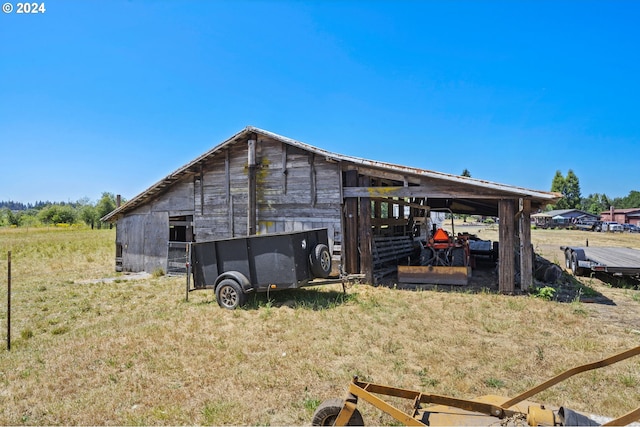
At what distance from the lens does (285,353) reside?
18.1 ft

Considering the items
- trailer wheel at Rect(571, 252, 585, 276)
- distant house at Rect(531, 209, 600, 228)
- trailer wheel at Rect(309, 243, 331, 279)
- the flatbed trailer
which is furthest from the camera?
distant house at Rect(531, 209, 600, 228)

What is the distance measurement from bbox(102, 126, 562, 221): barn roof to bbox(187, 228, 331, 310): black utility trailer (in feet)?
11.2

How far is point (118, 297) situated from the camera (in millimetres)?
10070

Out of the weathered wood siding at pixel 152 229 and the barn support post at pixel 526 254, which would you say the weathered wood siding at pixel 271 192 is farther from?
the barn support post at pixel 526 254

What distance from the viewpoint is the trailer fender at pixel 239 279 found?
8102 millimetres

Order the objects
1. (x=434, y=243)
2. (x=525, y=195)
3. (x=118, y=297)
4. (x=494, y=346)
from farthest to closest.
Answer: (x=434, y=243) < (x=118, y=297) < (x=525, y=195) < (x=494, y=346)

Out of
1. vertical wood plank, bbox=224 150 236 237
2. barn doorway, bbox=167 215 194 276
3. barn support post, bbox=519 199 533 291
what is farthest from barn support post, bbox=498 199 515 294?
barn doorway, bbox=167 215 194 276

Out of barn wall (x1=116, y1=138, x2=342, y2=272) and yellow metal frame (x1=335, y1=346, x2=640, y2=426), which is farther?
barn wall (x1=116, y1=138, x2=342, y2=272)

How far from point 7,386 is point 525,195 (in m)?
11.1

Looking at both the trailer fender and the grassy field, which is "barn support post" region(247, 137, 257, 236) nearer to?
the grassy field

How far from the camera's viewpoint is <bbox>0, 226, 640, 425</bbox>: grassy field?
4.06m

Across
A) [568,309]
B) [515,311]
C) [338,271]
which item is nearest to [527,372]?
[515,311]

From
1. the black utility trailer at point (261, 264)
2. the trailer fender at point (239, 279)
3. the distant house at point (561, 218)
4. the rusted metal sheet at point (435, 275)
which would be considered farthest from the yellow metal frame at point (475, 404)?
the distant house at point (561, 218)

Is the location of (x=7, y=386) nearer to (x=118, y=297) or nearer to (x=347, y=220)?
(x=118, y=297)
